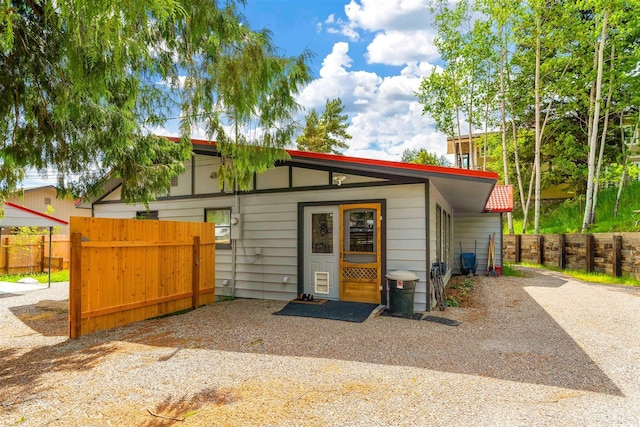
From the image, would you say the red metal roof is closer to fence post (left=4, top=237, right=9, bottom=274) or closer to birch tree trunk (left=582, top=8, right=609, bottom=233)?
birch tree trunk (left=582, top=8, right=609, bottom=233)

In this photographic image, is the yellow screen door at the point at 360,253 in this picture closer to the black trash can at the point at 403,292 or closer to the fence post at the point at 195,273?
the black trash can at the point at 403,292

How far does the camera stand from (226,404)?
2979 mm

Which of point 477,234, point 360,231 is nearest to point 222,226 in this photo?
point 360,231

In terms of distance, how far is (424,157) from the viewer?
29734 millimetres

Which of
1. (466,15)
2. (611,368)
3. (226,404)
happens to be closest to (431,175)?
(611,368)

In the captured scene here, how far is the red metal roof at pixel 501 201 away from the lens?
1166cm

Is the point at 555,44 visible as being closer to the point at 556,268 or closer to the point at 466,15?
the point at 466,15

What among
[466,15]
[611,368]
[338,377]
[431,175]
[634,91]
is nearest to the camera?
[338,377]

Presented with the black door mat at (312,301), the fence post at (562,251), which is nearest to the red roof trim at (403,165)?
the black door mat at (312,301)

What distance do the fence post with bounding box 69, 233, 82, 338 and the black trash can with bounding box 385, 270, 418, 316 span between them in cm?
457

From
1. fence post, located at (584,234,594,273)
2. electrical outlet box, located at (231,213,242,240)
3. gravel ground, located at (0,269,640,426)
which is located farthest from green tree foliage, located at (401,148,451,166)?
gravel ground, located at (0,269,640,426)

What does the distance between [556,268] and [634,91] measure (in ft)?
23.1

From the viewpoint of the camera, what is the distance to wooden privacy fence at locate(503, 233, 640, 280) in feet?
32.8

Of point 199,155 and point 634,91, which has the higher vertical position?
point 634,91
